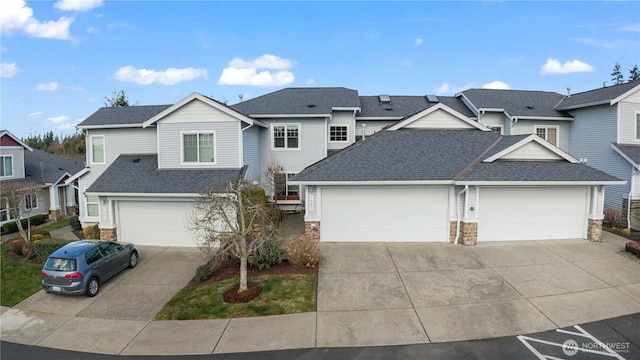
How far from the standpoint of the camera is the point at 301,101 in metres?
24.8

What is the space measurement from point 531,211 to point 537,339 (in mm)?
8691

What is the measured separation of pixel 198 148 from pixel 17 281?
8.83 m

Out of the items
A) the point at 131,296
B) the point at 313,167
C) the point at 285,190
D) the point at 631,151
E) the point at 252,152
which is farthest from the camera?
the point at 285,190

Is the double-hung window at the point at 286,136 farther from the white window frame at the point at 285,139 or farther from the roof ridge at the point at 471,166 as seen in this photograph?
the roof ridge at the point at 471,166

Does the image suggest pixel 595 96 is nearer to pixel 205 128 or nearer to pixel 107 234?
pixel 205 128

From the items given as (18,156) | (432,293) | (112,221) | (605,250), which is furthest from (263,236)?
(18,156)

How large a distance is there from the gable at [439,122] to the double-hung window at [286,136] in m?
6.94

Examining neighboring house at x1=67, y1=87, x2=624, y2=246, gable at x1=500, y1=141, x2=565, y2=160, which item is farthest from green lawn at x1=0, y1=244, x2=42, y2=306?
gable at x1=500, y1=141, x2=565, y2=160

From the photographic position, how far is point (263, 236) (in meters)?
11.9

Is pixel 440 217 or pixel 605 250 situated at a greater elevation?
pixel 440 217

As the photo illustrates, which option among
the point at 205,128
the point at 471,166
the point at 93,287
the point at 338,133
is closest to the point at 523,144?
the point at 471,166

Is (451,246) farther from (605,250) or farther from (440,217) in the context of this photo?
(605,250)

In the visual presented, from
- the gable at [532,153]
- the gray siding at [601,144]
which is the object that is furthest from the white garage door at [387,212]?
the gray siding at [601,144]

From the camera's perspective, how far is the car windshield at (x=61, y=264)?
11703mm
